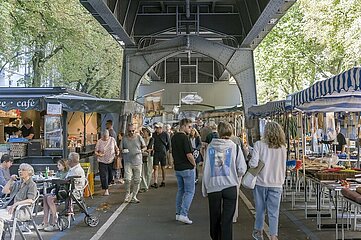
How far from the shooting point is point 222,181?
7.41 metres

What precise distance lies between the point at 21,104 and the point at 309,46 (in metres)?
20.4

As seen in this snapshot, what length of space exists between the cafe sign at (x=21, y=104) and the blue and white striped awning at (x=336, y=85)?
701cm

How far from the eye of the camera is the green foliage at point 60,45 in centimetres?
2233

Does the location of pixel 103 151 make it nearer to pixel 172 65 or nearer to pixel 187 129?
pixel 187 129

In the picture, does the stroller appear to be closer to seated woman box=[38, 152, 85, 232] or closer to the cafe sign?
seated woman box=[38, 152, 85, 232]

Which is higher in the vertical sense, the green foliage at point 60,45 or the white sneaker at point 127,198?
the green foliage at point 60,45

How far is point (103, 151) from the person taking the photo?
1417 centimetres

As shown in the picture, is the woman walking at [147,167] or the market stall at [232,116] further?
the market stall at [232,116]

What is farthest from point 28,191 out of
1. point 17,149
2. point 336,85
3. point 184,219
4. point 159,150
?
point 159,150

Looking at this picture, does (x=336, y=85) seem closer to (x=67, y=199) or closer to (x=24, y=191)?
(x=24, y=191)

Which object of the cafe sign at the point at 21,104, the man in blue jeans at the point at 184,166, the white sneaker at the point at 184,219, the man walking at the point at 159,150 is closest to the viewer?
the man in blue jeans at the point at 184,166

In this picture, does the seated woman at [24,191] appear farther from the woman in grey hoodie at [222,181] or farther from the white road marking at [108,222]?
the woman in grey hoodie at [222,181]

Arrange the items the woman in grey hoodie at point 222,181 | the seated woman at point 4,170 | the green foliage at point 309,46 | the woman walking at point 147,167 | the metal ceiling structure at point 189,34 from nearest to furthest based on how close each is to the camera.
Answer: the woman in grey hoodie at point 222,181
the seated woman at point 4,170
the woman walking at point 147,167
the green foliage at point 309,46
the metal ceiling structure at point 189,34

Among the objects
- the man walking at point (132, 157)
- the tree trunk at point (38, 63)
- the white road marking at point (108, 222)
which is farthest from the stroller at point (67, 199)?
the tree trunk at point (38, 63)
